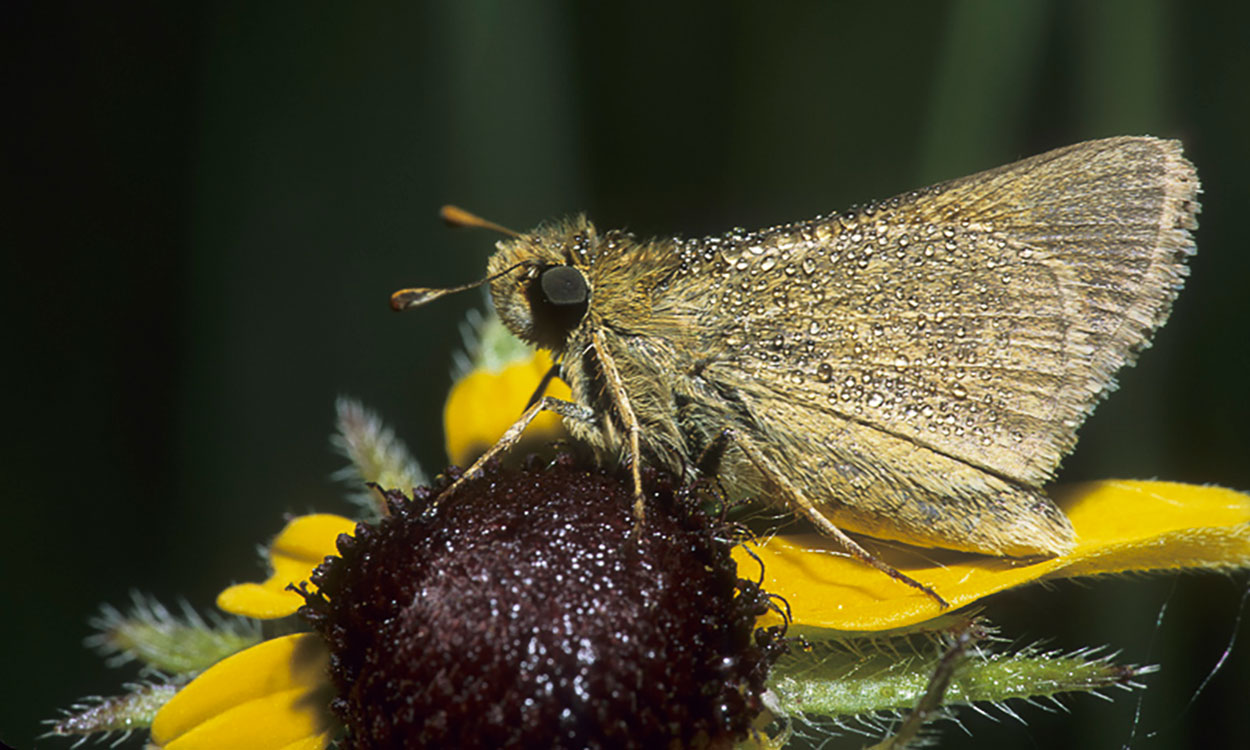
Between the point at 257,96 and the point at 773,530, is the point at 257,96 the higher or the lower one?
the higher one

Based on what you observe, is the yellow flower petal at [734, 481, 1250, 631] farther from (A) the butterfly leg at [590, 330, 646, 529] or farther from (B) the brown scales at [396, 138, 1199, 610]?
(A) the butterfly leg at [590, 330, 646, 529]

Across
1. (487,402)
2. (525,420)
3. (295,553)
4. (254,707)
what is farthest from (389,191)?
(254,707)

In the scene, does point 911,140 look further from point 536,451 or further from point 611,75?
point 536,451

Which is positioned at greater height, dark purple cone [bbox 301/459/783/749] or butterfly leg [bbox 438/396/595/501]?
butterfly leg [bbox 438/396/595/501]

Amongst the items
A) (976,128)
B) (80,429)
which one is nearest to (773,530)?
(976,128)

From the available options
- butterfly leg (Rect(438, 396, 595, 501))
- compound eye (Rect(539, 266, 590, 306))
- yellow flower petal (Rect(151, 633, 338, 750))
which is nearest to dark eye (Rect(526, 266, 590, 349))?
compound eye (Rect(539, 266, 590, 306))

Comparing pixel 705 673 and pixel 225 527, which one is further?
pixel 225 527

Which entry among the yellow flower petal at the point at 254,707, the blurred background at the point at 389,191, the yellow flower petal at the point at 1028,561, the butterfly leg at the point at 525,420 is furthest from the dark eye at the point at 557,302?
the blurred background at the point at 389,191
